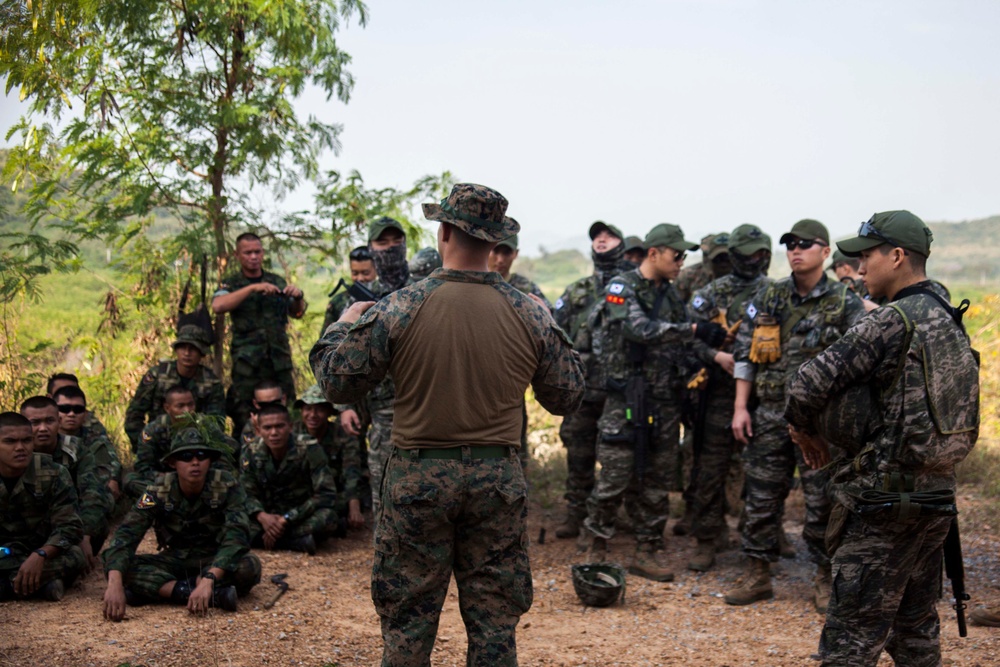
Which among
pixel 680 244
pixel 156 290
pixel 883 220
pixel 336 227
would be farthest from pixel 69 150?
pixel 883 220

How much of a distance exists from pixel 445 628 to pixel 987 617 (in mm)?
3181

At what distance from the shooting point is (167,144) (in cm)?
722

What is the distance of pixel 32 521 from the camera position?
17.7 feet

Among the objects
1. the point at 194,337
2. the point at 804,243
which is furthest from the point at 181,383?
the point at 804,243

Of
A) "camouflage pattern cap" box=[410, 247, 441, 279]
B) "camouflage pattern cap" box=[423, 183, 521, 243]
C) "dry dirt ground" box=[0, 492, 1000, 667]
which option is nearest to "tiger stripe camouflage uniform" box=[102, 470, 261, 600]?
"dry dirt ground" box=[0, 492, 1000, 667]

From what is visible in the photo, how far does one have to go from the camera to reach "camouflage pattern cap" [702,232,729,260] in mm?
7355

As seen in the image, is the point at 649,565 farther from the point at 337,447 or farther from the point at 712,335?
the point at 337,447

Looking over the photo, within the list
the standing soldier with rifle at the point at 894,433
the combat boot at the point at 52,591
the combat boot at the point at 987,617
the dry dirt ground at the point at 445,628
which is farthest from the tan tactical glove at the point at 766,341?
the combat boot at the point at 52,591

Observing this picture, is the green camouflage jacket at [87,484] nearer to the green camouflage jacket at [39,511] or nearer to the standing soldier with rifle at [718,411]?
the green camouflage jacket at [39,511]

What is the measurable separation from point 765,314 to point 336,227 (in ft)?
14.6

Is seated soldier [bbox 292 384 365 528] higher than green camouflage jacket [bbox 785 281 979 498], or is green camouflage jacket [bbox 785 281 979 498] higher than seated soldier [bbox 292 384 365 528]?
green camouflage jacket [bbox 785 281 979 498]

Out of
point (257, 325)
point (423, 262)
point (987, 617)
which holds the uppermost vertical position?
point (423, 262)

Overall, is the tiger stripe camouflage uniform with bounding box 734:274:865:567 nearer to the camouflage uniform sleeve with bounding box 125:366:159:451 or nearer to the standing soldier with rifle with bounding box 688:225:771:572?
the standing soldier with rifle with bounding box 688:225:771:572

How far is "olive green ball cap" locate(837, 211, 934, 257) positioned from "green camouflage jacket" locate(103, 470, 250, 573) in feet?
12.9
